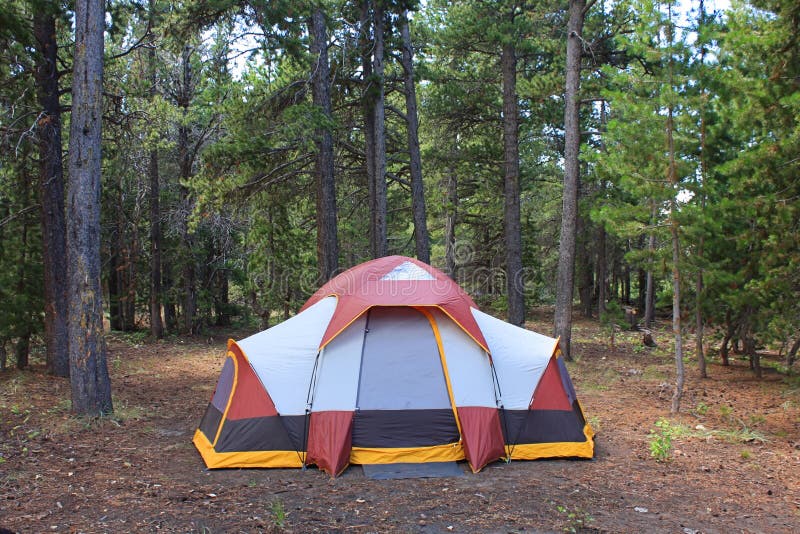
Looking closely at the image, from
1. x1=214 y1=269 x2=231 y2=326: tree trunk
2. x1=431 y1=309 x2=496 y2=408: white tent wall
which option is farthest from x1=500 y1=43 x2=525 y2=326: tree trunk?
x1=214 y1=269 x2=231 y2=326: tree trunk

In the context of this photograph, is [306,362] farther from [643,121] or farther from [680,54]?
[680,54]

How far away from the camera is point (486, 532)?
4.61 meters

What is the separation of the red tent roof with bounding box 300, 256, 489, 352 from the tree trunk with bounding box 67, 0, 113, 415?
3.01 m

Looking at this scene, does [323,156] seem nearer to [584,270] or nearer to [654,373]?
[654,373]

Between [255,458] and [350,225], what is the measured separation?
1312 centimetres

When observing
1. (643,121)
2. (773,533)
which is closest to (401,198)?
(643,121)

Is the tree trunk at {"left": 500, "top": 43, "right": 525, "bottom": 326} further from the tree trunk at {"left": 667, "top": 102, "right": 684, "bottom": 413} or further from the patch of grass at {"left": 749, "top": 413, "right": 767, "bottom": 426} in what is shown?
the patch of grass at {"left": 749, "top": 413, "right": 767, "bottom": 426}

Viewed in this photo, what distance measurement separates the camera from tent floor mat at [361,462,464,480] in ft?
19.4

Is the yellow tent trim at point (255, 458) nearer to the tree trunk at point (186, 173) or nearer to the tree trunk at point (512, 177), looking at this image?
the tree trunk at point (512, 177)

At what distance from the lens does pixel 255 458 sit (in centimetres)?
613

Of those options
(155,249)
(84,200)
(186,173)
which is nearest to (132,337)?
(155,249)

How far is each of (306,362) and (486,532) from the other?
2.94 m

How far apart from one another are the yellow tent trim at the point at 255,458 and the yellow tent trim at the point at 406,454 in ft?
2.10

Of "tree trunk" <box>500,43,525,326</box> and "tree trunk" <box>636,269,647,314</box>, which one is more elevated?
"tree trunk" <box>500,43,525,326</box>
